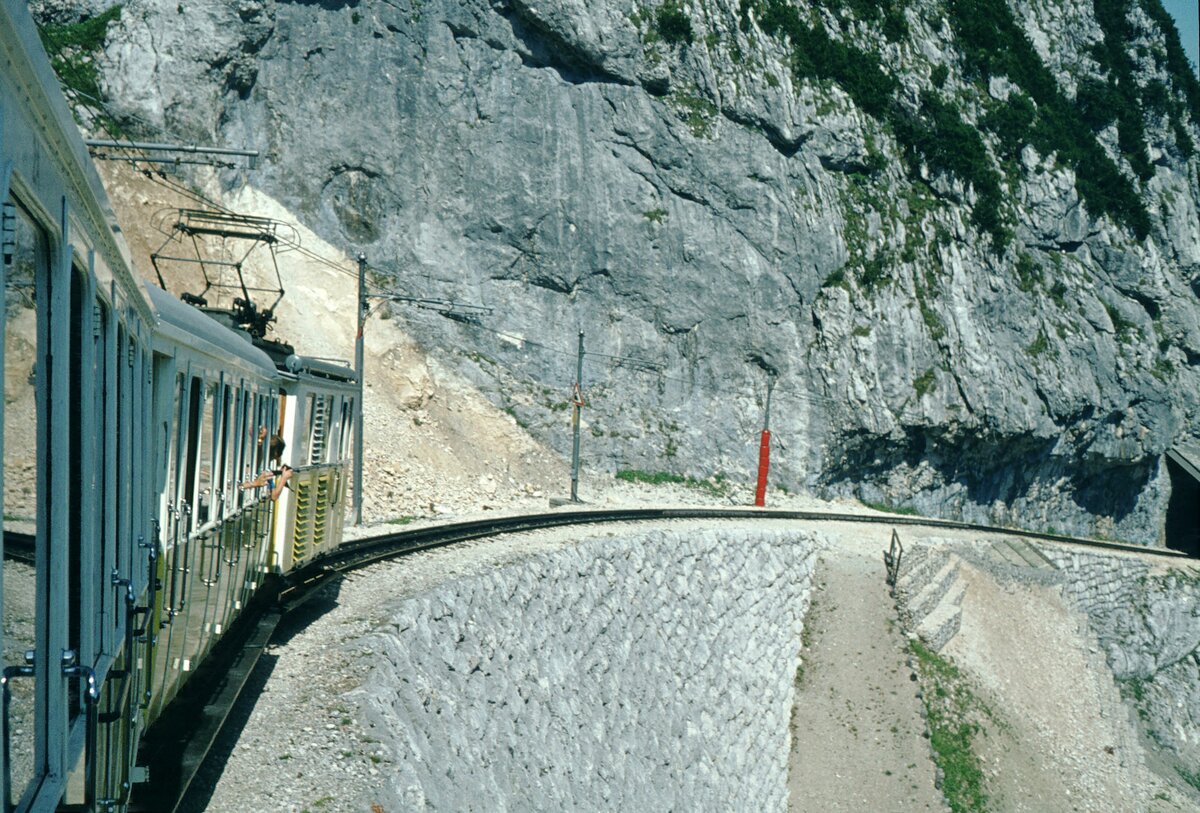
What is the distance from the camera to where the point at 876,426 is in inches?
2094

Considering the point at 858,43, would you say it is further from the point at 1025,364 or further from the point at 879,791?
the point at 879,791

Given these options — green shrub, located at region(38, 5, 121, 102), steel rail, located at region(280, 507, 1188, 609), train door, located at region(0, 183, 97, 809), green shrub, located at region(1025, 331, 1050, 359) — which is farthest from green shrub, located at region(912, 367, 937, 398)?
train door, located at region(0, 183, 97, 809)

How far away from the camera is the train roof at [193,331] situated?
728 centimetres

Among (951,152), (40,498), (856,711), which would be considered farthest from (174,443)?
(951,152)

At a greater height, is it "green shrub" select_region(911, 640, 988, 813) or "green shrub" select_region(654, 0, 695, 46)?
"green shrub" select_region(654, 0, 695, 46)

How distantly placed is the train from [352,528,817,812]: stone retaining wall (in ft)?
11.0

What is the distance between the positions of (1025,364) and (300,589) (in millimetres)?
51529

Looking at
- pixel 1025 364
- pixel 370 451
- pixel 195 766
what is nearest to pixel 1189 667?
pixel 1025 364

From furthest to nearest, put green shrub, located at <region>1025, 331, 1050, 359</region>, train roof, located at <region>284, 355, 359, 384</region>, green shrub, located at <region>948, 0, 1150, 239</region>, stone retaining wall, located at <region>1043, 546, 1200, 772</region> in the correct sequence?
green shrub, located at <region>948, 0, 1150, 239</region>, green shrub, located at <region>1025, 331, 1050, 359</region>, stone retaining wall, located at <region>1043, 546, 1200, 772</region>, train roof, located at <region>284, 355, 359, 384</region>

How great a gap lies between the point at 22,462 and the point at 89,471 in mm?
1139

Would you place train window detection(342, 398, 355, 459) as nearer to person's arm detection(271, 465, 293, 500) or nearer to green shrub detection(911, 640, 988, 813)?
person's arm detection(271, 465, 293, 500)

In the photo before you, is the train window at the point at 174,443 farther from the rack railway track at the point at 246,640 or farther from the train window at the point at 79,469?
the train window at the point at 79,469

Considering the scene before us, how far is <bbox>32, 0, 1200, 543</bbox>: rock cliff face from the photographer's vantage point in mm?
43844

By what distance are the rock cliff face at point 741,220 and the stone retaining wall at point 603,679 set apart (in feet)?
60.2
